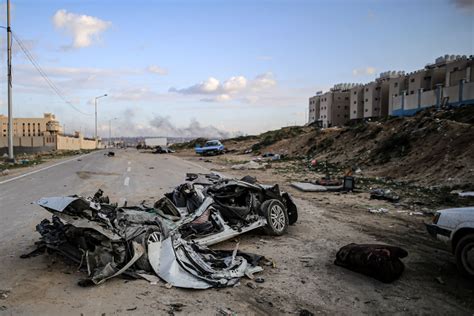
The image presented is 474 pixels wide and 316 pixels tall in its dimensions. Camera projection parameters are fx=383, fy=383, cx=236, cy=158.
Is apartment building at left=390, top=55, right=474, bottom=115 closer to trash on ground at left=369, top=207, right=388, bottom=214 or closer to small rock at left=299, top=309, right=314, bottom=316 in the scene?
trash on ground at left=369, top=207, right=388, bottom=214

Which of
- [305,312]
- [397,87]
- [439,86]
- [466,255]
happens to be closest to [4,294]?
[305,312]

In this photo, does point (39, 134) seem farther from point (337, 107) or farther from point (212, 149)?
point (337, 107)

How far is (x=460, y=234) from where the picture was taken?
5180mm

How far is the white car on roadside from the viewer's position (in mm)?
4973

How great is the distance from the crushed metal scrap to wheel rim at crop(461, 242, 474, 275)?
2710 mm

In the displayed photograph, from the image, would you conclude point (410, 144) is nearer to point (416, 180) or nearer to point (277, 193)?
point (416, 180)

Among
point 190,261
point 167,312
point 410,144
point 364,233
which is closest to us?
point 167,312

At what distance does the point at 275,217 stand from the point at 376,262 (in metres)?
2.44

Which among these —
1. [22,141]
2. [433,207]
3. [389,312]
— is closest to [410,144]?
[433,207]

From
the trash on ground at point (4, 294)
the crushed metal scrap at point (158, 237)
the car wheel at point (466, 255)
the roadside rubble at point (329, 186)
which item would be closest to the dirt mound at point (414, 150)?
the roadside rubble at point (329, 186)

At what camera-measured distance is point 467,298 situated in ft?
14.7

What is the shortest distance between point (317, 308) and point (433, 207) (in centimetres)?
725

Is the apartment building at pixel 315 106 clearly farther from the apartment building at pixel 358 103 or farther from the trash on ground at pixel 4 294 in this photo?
the trash on ground at pixel 4 294

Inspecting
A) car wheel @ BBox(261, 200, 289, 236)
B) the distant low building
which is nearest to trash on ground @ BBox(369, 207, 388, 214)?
car wheel @ BBox(261, 200, 289, 236)
